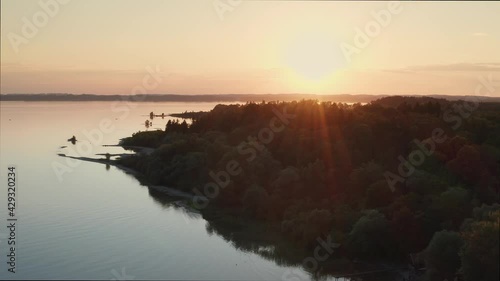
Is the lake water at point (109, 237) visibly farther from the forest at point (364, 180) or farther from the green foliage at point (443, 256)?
the green foliage at point (443, 256)

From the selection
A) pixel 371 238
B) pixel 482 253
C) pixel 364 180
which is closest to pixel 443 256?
pixel 482 253

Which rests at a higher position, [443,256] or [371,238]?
[443,256]

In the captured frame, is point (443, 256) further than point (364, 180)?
No

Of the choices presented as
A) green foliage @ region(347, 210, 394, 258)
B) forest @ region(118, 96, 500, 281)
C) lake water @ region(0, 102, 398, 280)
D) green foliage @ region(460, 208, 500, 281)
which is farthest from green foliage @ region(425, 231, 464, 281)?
lake water @ region(0, 102, 398, 280)

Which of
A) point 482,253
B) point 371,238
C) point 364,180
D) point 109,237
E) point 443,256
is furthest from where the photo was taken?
point 364,180

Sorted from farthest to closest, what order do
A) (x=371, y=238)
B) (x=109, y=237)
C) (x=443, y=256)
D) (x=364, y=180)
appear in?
(x=364, y=180)
(x=109, y=237)
(x=371, y=238)
(x=443, y=256)

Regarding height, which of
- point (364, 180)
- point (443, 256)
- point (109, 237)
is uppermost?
point (364, 180)

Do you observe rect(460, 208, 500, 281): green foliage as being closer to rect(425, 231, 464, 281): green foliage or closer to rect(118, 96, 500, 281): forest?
rect(118, 96, 500, 281): forest

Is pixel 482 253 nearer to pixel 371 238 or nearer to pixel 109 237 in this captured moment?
pixel 371 238

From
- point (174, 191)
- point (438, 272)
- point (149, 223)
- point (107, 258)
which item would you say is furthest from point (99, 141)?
point (438, 272)
